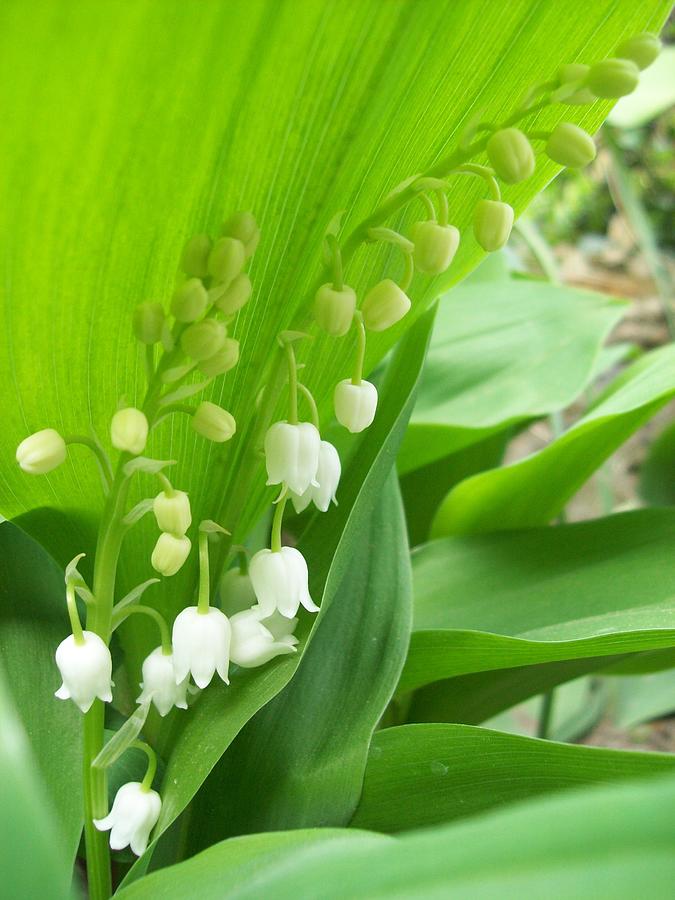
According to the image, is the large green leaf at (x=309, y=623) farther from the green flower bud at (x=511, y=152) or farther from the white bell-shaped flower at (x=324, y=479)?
the green flower bud at (x=511, y=152)

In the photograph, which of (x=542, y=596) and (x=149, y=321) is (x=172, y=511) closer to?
(x=149, y=321)

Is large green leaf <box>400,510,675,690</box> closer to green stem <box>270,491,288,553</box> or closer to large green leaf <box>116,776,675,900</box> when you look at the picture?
green stem <box>270,491,288,553</box>

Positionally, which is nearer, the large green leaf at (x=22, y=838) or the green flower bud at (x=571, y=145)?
the large green leaf at (x=22, y=838)

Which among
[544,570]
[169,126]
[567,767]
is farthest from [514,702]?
[169,126]

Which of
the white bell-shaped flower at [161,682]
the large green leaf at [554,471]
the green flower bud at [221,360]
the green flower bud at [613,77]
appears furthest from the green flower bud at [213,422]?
the large green leaf at [554,471]

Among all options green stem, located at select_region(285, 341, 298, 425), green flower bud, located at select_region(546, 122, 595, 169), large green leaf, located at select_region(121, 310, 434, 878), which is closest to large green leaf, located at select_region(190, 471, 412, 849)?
large green leaf, located at select_region(121, 310, 434, 878)

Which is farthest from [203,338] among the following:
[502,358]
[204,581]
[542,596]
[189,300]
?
[502,358]
